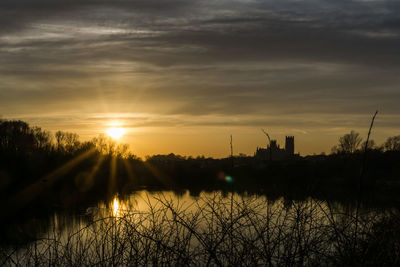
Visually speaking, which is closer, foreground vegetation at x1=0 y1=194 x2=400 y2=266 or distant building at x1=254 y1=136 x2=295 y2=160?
foreground vegetation at x1=0 y1=194 x2=400 y2=266

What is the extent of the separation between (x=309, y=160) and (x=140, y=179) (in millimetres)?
35096

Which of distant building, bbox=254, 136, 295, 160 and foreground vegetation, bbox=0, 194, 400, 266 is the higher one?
distant building, bbox=254, 136, 295, 160

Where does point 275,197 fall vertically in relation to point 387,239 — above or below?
above

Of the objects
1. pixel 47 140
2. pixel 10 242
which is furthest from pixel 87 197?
pixel 47 140

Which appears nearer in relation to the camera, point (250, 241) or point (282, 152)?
point (250, 241)

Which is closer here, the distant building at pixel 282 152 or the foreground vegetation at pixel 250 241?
the foreground vegetation at pixel 250 241

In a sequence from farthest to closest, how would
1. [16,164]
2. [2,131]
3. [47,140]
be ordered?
[47,140] < [2,131] < [16,164]

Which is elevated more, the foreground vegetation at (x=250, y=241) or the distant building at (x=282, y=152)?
the distant building at (x=282, y=152)

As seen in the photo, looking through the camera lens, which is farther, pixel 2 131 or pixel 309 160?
pixel 2 131

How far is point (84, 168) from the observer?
47562mm

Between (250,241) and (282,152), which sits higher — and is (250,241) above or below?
below

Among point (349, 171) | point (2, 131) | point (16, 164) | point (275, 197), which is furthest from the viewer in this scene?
point (2, 131)

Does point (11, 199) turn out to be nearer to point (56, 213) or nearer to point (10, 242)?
point (56, 213)

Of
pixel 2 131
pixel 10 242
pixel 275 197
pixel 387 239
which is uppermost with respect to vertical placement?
pixel 2 131
